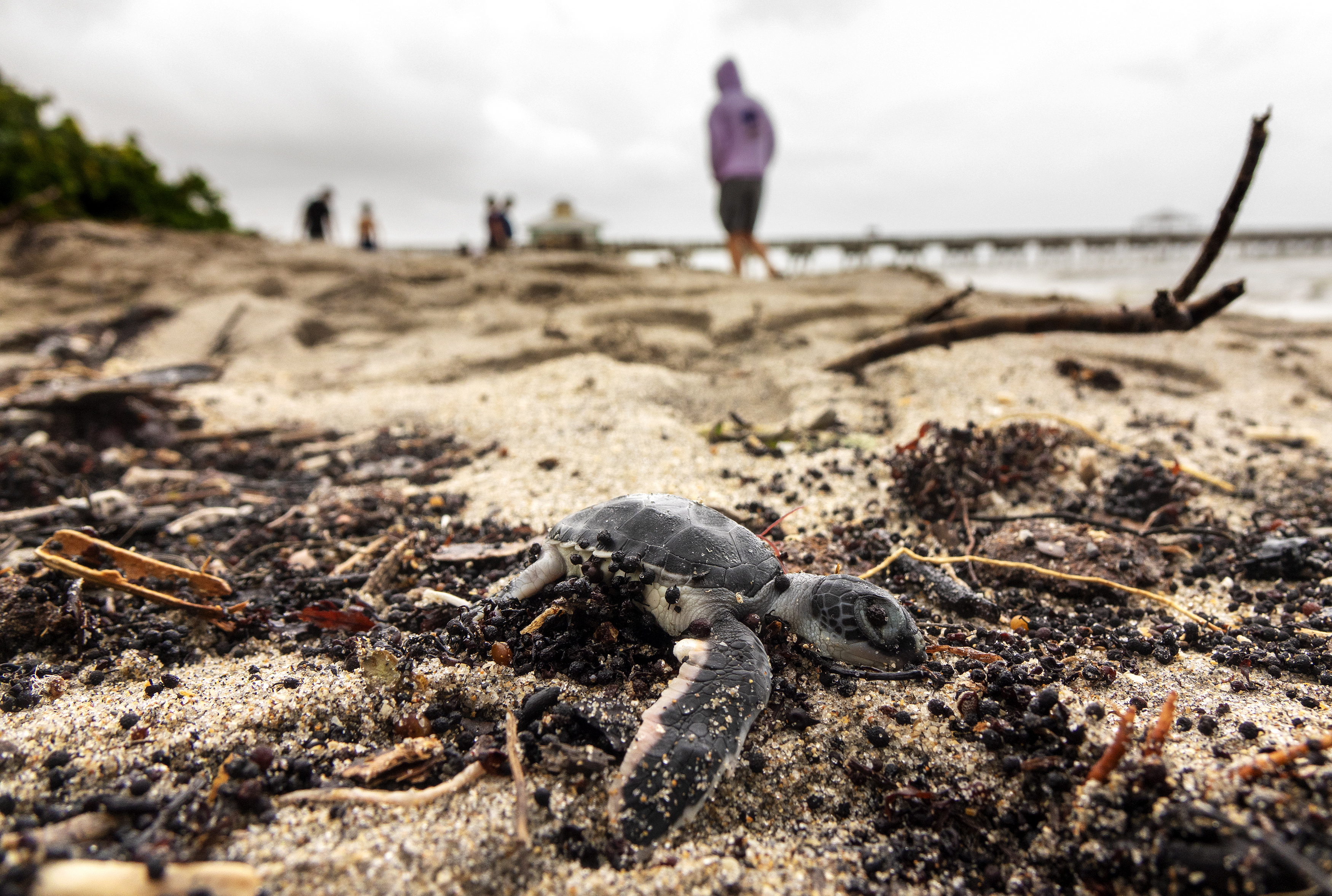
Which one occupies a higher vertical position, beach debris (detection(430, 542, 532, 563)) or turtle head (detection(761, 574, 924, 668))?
turtle head (detection(761, 574, 924, 668))

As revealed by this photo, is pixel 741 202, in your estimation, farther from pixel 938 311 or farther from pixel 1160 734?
pixel 1160 734

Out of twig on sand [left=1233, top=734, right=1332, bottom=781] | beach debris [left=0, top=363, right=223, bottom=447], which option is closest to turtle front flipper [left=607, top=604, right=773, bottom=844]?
twig on sand [left=1233, top=734, right=1332, bottom=781]

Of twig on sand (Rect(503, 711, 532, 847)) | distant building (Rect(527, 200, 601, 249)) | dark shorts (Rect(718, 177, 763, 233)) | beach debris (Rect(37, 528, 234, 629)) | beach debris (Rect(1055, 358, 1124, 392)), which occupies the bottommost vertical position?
twig on sand (Rect(503, 711, 532, 847))

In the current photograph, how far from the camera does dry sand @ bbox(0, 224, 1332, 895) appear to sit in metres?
1.44

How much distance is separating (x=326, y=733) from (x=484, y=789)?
1.67 feet

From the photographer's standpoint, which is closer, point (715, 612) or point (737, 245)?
point (715, 612)

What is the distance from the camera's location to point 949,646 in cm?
200

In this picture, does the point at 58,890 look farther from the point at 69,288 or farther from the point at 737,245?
the point at 69,288

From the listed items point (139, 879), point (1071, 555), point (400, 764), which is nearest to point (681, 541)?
point (400, 764)

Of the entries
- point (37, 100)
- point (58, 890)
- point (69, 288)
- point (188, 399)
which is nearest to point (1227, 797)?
point (58, 890)

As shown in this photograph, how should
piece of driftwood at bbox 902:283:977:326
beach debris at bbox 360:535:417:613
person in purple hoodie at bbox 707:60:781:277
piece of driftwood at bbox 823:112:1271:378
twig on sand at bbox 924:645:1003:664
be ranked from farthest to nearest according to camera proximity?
person in purple hoodie at bbox 707:60:781:277
piece of driftwood at bbox 902:283:977:326
piece of driftwood at bbox 823:112:1271:378
beach debris at bbox 360:535:417:613
twig on sand at bbox 924:645:1003:664

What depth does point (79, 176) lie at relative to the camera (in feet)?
39.1

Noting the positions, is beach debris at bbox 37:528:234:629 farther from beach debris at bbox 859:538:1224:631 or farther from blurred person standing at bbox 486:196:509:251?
blurred person standing at bbox 486:196:509:251

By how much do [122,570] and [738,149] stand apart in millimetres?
7420
